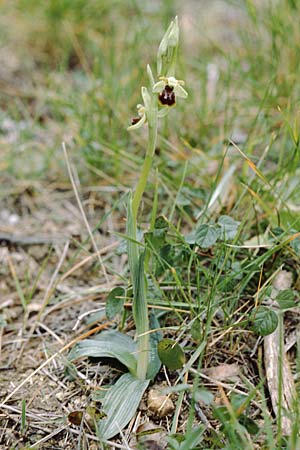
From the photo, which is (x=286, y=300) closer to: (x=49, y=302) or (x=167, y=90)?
(x=167, y=90)

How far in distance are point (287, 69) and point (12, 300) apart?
1.52 metres

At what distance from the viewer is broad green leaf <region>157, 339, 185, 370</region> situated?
4.86ft

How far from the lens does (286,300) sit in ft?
4.87

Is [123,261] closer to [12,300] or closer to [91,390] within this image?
[12,300]

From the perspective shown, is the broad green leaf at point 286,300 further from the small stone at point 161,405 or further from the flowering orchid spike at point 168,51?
the flowering orchid spike at point 168,51

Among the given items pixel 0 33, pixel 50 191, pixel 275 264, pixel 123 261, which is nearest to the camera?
pixel 275 264

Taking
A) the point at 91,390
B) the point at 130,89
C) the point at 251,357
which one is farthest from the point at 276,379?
the point at 130,89

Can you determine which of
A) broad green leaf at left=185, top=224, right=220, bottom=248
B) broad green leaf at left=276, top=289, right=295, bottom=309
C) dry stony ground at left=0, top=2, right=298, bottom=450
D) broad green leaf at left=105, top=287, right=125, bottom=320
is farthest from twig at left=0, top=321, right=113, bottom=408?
broad green leaf at left=276, top=289, right=295, bottom=309

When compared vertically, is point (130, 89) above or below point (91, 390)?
above

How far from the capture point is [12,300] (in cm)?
197

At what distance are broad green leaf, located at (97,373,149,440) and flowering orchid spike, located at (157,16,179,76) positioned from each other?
78 cm

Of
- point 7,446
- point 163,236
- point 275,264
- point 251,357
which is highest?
point 163,236

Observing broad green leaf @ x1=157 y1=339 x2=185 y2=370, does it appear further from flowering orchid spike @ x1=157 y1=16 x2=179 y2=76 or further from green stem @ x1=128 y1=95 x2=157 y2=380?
flowering orchid spike @ x1=157 y1=16 x2=179 y2=76

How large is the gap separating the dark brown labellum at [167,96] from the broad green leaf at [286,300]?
550 millimetres
